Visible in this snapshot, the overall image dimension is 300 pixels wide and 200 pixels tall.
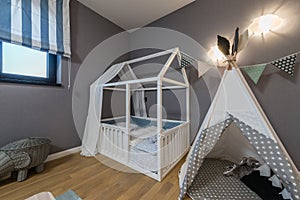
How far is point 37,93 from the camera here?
2.01 meters

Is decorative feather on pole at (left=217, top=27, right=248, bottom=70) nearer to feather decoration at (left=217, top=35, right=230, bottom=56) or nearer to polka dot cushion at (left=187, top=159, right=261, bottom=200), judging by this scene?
feather decoration at (left=217, top=35, right=230, bottom=56)

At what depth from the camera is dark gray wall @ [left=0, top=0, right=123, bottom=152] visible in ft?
5.87

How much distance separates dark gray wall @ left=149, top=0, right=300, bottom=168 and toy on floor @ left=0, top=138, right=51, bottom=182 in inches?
112

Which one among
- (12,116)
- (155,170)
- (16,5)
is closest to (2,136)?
(12,116)

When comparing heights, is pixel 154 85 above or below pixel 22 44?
below

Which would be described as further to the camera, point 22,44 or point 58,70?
point 58,70

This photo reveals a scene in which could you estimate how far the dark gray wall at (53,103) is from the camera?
1.79m

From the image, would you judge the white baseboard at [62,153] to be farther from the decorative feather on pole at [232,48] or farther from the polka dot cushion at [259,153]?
the decorative feather on pole at [232,48]

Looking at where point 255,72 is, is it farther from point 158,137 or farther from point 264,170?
point 158,137

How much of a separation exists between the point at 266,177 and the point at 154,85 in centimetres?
219

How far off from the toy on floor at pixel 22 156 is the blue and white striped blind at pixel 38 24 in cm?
126

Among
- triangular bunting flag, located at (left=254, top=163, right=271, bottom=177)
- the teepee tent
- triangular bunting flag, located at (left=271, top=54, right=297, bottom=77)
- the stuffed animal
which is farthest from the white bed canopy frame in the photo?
triangular bunting flag, located at (left=271, top=54, right=297, bottom=77)

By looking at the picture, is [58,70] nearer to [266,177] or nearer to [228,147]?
[228,147]

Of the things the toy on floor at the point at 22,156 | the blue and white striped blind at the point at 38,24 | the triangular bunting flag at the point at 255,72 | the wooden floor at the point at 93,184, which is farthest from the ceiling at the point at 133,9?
the wooden floor at the point at 93,184
